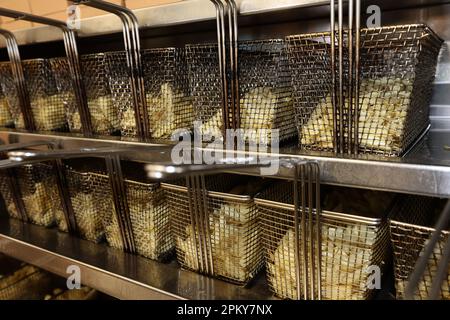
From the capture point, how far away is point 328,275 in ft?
2.52

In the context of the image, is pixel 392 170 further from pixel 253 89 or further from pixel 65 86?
pixel 65 86

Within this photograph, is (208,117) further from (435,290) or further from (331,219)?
(435,290)

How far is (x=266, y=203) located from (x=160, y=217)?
377 millimetres

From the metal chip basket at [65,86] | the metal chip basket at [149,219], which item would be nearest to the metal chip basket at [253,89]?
the metal chip basket at [149,219]

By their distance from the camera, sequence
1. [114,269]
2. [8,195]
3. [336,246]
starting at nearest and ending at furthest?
[336,246] < [114,269] < [8,195]

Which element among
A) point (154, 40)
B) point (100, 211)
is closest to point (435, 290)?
point (100, 211)

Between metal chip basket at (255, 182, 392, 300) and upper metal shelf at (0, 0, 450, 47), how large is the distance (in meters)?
0.43

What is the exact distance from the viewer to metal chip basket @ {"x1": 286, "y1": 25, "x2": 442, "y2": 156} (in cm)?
67

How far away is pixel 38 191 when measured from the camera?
132 centimetres

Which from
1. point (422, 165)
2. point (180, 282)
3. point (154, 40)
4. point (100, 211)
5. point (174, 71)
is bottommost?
point (180, 282)

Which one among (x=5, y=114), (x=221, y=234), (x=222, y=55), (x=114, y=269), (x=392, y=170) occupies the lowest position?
(x=114, y=269)

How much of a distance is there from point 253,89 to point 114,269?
649mm

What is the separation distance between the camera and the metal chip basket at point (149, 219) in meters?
1.02

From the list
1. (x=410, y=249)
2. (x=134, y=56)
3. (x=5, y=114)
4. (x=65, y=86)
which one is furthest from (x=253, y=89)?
(x=5, y=114)
